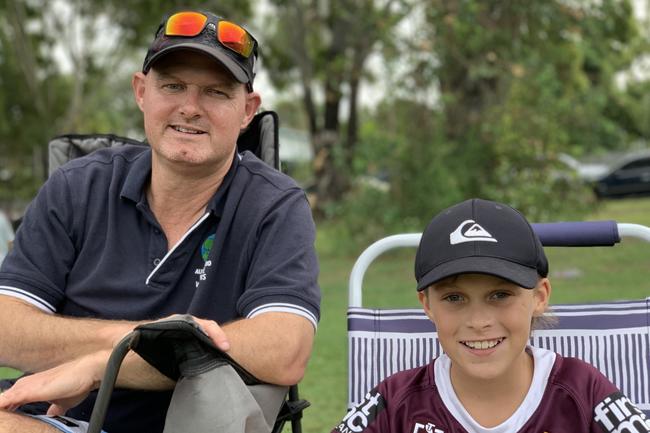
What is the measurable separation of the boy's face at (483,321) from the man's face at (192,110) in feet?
3.18

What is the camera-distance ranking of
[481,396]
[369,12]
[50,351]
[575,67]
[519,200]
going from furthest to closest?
[575,67] < [369,12] < [519,200] < [50,351] < [481,396]

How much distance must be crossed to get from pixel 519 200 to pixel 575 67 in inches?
535

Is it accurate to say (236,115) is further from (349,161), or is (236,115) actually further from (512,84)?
(349,161)

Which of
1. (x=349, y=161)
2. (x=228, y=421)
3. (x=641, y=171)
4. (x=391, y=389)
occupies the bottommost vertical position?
(x=228, y=421)

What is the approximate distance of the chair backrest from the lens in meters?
3.69

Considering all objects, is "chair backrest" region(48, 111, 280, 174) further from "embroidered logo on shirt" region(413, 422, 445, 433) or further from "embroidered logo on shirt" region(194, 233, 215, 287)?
"embroidered logo on shirt" region(413, 422, 445, 433)

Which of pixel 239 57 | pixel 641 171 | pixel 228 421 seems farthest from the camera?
pixel 641 171

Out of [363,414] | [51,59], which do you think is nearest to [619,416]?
[363,414]

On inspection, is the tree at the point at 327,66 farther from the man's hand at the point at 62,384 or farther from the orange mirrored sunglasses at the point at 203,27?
the man's hand at the point at 62,384

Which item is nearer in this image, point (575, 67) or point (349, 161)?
point (349, 161)

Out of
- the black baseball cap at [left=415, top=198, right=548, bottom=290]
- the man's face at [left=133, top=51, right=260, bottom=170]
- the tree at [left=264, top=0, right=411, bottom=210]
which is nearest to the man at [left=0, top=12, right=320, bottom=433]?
A: the man's face at [left=133, top=51, right=260, bottom=170]

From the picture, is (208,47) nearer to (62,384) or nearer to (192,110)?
(192,110)

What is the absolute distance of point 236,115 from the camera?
318cm

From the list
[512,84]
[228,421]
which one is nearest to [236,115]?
[228,421]
